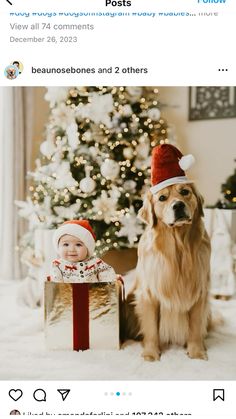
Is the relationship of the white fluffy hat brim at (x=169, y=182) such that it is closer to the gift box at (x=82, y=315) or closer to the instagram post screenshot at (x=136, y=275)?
the instagram post screenshot at (x=136, y=275)

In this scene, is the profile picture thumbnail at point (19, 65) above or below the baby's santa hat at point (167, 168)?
above

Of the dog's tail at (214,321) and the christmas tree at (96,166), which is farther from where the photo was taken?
the christmas tree at (96,166)

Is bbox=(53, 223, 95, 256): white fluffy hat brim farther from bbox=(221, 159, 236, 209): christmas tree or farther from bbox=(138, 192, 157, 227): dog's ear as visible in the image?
bbox=(221, 159, 236, 209): christmas tree

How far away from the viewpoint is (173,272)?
93 centimetres

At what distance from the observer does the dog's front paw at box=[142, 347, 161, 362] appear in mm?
949

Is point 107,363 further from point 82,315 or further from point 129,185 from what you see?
point 129,185

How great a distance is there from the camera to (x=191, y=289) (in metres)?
0.94

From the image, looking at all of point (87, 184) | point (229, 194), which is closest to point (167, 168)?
point (87, 184)

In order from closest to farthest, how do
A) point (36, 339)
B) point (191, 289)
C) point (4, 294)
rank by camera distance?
point (191, 289) < point (36, 339) < point (4, 294)

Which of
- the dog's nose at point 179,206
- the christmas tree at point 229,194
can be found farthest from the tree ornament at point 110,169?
the dog's nose at point 179,206

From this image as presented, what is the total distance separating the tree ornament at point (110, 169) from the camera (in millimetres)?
1506

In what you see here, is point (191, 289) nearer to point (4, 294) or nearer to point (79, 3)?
point (79, 3)
